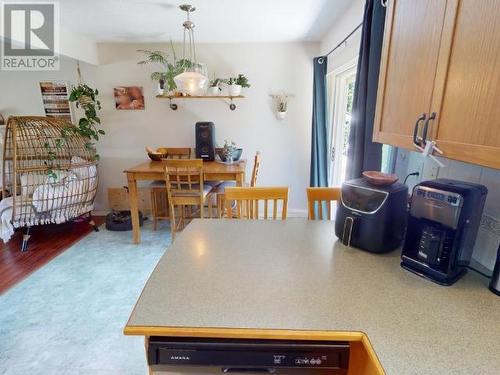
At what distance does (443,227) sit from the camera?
879 millimetres

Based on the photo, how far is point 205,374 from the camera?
31.2 inches

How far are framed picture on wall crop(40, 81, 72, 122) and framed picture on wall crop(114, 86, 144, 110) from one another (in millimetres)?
649

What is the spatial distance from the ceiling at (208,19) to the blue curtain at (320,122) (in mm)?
395

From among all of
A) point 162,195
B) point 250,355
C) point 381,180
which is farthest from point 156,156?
point 250,355

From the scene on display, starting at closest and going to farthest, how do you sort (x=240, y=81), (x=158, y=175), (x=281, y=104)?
(x=158, y=175) < (x=240, y=81) < (x=281, y=104)

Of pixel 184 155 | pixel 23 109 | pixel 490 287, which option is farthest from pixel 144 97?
pixel 490 287

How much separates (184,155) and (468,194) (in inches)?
125

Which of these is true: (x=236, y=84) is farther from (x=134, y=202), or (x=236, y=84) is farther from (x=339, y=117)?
(x=134, y=202)

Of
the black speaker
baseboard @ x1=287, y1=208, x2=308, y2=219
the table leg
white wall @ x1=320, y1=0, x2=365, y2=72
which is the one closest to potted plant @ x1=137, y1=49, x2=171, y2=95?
the black speaker

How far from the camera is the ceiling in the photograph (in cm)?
222

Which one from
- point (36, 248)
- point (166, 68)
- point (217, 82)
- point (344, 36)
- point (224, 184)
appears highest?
point (344, 36)

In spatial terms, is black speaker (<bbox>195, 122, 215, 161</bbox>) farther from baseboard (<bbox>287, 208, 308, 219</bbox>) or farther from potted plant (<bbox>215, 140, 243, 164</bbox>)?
baseboard (<bbox>287, 208, 308, 219</bbox>)

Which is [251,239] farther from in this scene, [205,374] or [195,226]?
[205,374]

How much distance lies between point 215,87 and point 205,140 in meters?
0.67
